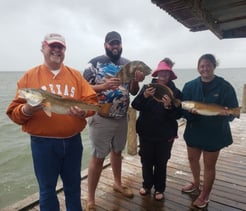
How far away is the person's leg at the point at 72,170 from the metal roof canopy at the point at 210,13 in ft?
5.68

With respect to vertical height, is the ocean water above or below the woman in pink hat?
below

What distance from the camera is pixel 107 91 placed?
11.7ft

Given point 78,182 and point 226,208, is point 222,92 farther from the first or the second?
point 78,182

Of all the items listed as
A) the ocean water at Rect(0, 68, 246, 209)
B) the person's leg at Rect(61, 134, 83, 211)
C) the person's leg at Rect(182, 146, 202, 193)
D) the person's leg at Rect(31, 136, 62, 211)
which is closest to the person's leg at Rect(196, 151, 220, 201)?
the person's leg at Rect(182, 146, 202, 193)

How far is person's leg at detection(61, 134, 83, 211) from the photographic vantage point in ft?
9.35

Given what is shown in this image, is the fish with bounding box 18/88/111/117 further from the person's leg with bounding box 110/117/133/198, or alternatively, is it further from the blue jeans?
the person's leg with bounding box 110/117/133/198

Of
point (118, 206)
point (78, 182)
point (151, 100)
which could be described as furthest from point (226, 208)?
point (78, 182)

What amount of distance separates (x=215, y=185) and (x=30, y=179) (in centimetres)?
610

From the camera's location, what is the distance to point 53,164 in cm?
275

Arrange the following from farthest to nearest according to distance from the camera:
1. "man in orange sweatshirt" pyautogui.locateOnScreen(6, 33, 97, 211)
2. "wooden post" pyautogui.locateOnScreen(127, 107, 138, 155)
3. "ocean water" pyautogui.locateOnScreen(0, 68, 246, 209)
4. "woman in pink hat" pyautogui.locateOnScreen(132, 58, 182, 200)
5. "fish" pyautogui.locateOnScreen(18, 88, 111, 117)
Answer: "ocean water" pyautogui.locateOnScreen(0, 68, 246, 209)
"wooden post" pyautogui.locateOnScreen(127, 107, 138, 155)
"woman in pink hat" pyautogui.locateOnScreen(132, 58, 182, 200)
"man in orange sweatshirt" pyautogui.locateOnScreen(6, 33, 97, 211)
"fish" pyautogui.locateOnScreen(18, 88, 111, 117)

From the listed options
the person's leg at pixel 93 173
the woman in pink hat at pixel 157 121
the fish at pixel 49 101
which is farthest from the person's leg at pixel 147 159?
the fish at pixel 49 101

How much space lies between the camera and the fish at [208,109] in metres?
3.20

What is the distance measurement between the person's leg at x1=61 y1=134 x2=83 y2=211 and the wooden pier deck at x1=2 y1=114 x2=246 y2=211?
831mm

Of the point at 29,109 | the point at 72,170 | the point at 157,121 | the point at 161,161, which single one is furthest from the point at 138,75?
the point at 29,109
